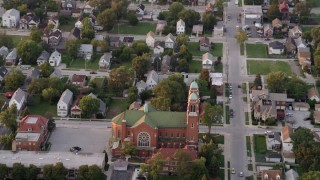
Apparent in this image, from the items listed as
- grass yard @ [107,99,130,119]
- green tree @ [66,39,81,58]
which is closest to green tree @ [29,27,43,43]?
green tree @ [66,39,81,58]

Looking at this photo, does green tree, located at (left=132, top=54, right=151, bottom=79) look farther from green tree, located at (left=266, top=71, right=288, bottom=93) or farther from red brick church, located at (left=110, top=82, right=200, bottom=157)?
red brick church, located at (left=110, top=82, right=200, bottom=157)

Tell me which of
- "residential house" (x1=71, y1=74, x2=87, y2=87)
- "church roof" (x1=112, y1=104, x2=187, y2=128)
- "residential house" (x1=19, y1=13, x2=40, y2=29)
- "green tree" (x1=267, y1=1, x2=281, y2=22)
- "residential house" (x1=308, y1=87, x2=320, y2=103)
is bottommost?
"church roof" (x1=112, y1=104, x2=187, y2=128)

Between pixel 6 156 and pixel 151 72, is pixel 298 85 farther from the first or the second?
pixel 6 156

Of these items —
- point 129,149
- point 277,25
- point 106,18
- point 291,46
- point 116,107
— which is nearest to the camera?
point 129,149

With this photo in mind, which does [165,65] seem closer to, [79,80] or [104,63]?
[104,63]

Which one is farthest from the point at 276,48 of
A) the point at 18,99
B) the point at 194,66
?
the point at 18,99

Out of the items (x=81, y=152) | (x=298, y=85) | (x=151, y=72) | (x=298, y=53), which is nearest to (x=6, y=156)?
(x=81, y=152)
